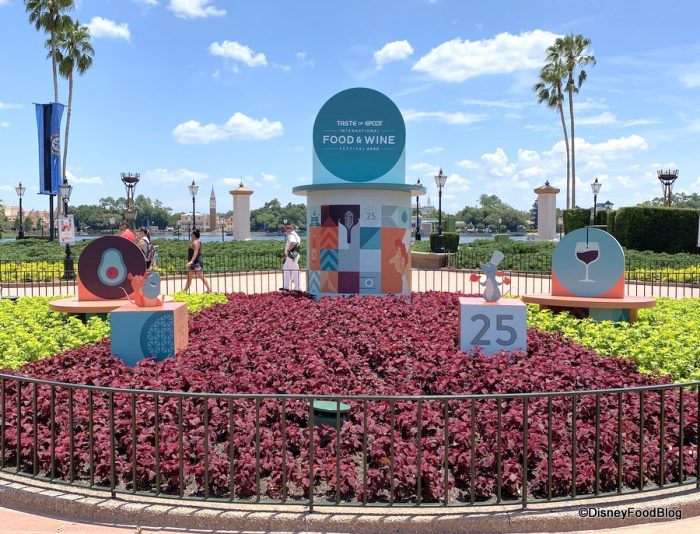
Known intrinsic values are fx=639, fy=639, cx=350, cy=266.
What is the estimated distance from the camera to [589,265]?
11.0 metres

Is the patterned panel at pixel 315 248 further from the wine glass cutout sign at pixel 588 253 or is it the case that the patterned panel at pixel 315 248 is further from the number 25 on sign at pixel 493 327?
the number 25 on sign at pixel 493 327

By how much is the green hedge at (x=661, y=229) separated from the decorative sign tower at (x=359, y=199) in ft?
73.5

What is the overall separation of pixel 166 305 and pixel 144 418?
3.00m

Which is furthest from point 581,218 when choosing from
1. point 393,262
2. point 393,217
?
point 393,262

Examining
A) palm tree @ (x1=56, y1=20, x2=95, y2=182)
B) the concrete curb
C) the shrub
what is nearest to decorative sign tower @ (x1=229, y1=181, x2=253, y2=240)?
palm tree @ (x1=56, y1=20, x2=95, y2=182)

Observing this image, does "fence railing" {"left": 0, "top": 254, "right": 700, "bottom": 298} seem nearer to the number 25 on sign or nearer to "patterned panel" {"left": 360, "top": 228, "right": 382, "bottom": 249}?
"patterned panel" {"left": 360, "top": 228, "right": 382, "bottom": 249}

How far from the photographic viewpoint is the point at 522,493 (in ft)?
15.0

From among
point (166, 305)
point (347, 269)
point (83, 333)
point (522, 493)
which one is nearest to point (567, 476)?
point (522, 493)

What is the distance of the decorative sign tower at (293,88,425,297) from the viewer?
1298 centimetres

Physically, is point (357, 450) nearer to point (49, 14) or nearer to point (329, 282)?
point (329, 282)

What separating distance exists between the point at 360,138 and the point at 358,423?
28.6 ft

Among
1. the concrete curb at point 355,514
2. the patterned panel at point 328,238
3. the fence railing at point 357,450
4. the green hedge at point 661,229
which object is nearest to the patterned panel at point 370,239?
the patterned panel at point 328,238

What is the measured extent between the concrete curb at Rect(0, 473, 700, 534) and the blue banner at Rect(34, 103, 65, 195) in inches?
1154

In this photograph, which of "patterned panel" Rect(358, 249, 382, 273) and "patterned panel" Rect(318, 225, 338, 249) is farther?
"patterned panel" Rect(318, 225, 338, 249)
